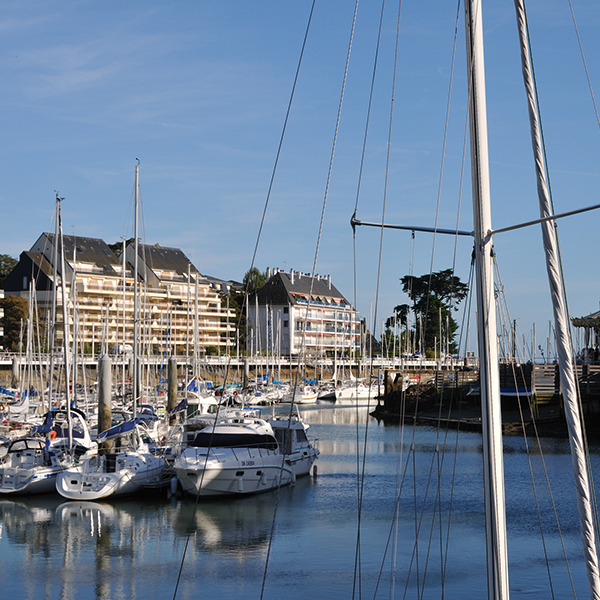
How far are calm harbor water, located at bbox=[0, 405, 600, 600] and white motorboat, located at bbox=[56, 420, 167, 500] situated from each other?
477mm

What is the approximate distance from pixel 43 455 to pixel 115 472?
3407 millimetres

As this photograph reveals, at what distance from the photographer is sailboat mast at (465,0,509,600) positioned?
20.7ft

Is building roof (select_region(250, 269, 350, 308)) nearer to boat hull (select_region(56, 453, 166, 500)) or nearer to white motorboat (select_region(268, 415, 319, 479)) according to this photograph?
white motorboat (select_region(268, 415, 319, 479))

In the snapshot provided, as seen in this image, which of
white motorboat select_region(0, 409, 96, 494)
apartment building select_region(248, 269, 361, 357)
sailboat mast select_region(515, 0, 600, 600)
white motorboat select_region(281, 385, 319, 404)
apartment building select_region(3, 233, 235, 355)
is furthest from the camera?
apartment building select_region(248, 269, 361, 357)

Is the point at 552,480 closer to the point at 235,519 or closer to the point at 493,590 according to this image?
the point at 235,519

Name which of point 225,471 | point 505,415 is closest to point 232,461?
point 225,471

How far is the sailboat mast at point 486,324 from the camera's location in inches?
248

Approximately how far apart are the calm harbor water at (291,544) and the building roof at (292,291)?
9959 cm

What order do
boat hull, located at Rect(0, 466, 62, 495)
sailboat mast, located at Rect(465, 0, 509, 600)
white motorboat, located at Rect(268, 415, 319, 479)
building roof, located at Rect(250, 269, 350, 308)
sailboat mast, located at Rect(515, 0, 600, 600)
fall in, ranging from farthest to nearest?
building roof, located at Rect(250, 269, 350, 308) < white motorboat, located at Rect(268, 415, 319, 479) < boat hull, located at Rect(0, 466, 62, 495) < sailboat mast, located at Rect(465, 0, 509, 600) < sailboat mast, located at Rect(515, 0, 600, 600)

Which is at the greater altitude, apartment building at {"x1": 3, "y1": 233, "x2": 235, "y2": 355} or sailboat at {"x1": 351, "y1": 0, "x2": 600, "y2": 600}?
apartment building at {"x1": 3, "y1": 233, "x2": 235, "y2": 355}

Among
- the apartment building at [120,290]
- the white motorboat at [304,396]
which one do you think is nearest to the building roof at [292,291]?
the apartment building at [120,290]

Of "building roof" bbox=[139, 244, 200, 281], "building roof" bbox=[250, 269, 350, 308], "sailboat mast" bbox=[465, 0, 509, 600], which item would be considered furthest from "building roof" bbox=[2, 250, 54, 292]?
"sailboat mast" bbox=[465, 0, 509, 600]

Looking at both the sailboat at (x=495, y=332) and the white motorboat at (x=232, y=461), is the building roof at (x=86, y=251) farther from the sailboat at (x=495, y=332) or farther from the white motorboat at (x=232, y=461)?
the sailboat at (x=495, y=332)

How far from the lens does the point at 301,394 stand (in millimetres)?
79188
